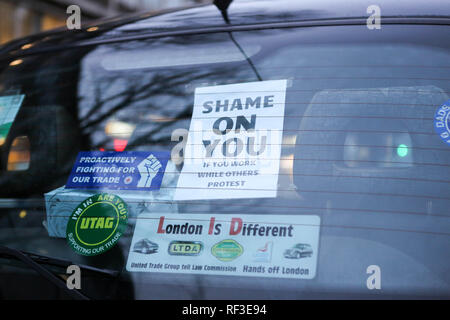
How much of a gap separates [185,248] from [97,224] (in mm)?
288

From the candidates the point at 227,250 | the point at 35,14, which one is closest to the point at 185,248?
the point at 227,250

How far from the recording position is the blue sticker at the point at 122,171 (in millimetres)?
1532

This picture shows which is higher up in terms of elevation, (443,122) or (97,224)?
(443,122)

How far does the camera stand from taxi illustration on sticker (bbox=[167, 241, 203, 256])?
1.38 meters

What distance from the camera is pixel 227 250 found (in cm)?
136

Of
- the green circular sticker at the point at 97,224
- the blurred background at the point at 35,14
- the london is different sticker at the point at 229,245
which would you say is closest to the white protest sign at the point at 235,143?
the london is different sticker at the point at 229,245

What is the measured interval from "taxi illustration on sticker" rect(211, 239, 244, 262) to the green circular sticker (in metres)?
0.29

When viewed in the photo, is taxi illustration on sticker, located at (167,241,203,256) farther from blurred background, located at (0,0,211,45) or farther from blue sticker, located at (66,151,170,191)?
blurred background, located at (0,0,211,45)

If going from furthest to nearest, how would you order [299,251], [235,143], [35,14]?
[35,14]
[235,143]
[299,251]

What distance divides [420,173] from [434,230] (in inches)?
6.6

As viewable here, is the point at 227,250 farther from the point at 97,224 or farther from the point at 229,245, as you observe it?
the point at 97,224
